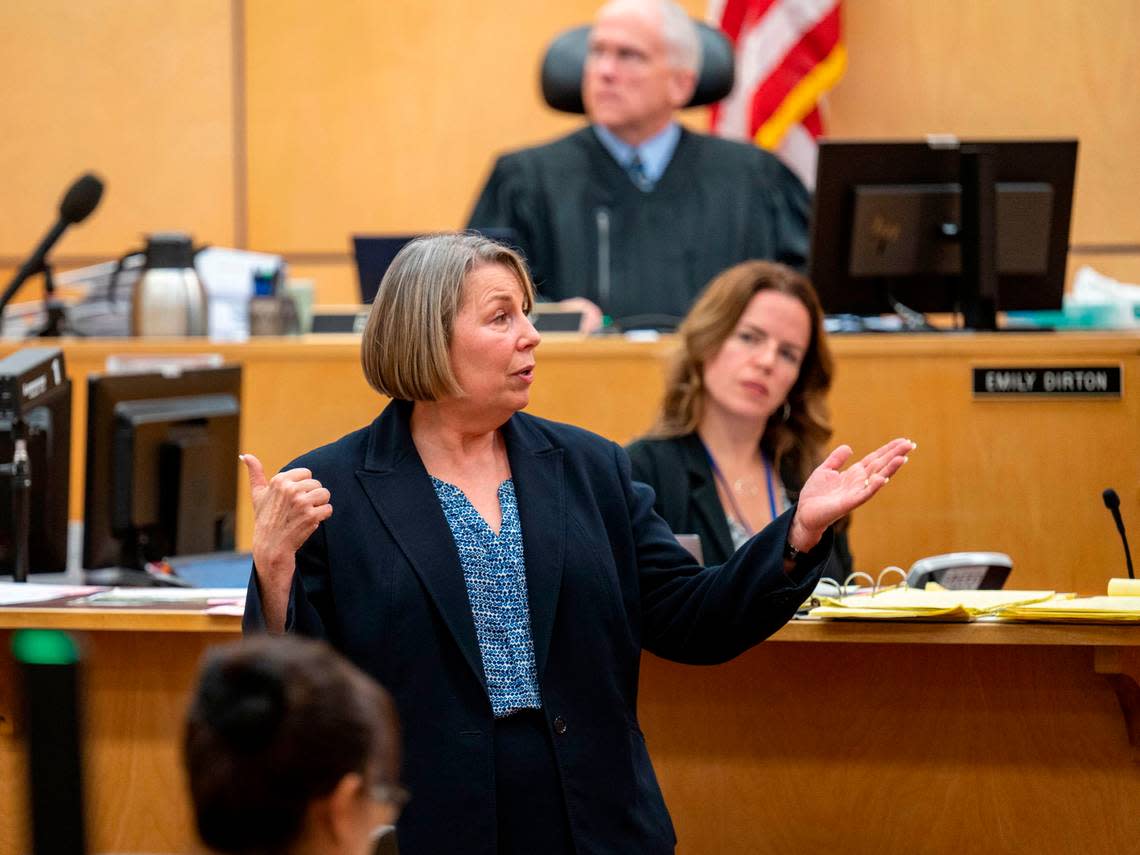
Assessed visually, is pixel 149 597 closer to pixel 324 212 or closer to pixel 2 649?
pixel 2 649

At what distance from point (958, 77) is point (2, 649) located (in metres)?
4.49

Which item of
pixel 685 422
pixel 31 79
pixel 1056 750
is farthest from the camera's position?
pixel 31 79

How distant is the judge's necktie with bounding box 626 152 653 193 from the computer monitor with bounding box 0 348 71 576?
2.31 m


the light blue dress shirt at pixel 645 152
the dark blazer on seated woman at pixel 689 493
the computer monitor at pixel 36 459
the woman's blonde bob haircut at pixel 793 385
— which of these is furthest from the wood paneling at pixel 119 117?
the dark blazer on seated woman at pixel 689 493

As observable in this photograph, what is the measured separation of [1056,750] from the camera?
2.49 metres

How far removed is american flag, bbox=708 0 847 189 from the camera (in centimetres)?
569

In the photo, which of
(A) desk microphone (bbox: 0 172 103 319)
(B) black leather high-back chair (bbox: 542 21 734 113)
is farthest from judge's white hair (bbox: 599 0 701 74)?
(A) desk microphone (bbox: 0 172 103 319)

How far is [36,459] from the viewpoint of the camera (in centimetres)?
304

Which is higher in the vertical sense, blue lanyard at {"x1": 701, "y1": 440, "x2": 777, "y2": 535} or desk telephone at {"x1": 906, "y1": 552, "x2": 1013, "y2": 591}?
blue lanyard at {"x1": 701, "y1": 440, "x2": 777, "y2": 535}

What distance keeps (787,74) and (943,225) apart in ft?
5.99

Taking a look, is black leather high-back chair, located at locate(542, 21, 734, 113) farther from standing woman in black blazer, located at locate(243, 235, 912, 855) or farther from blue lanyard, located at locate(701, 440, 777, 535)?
standing woman in black blazer, located at locate(243, 235, 912, 855)

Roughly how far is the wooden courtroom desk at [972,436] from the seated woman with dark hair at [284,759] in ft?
7.65

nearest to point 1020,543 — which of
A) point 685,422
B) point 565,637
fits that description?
point 685,422

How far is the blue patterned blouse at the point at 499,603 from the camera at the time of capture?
2102 mm
